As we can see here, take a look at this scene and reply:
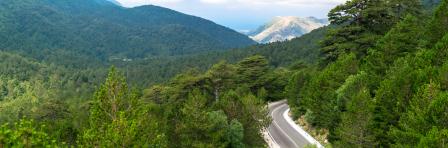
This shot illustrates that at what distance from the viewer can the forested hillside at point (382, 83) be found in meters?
22.5

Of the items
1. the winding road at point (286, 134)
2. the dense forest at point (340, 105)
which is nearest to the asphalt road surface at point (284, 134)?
the winding road at point (286, 134)

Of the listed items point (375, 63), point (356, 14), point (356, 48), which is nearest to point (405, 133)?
point (375, 63)

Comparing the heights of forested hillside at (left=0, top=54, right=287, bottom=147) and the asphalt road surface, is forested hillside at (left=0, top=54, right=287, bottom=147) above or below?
above

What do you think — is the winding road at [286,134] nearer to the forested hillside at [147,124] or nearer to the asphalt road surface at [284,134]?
the asphalt road surface at [284,134]

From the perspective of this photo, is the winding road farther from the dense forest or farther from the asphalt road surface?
the dense forest

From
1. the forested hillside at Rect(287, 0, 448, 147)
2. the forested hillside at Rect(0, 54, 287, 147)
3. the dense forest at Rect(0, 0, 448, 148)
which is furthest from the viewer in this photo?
the forested hillside at Rect(287, 0, 448, 147)

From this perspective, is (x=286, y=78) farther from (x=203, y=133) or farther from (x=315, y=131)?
(x=203, y=133)

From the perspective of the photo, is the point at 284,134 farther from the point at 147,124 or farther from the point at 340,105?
the point at 147,124

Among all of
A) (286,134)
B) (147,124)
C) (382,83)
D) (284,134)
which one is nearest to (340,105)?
(382,83)

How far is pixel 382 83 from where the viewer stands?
29.9 metres

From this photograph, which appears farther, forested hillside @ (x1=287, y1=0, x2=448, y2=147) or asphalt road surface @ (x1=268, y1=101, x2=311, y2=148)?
asphalt road surface @ (x1=268, y1=101, x2=311, y2=148)

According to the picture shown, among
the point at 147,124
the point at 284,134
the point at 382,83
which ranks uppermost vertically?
the point at 382,83

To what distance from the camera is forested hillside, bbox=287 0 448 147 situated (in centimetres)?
2252

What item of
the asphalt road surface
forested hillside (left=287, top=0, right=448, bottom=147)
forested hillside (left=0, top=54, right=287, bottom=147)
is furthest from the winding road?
forested hillside (left=0, top=54, right=287, bottom=147)
